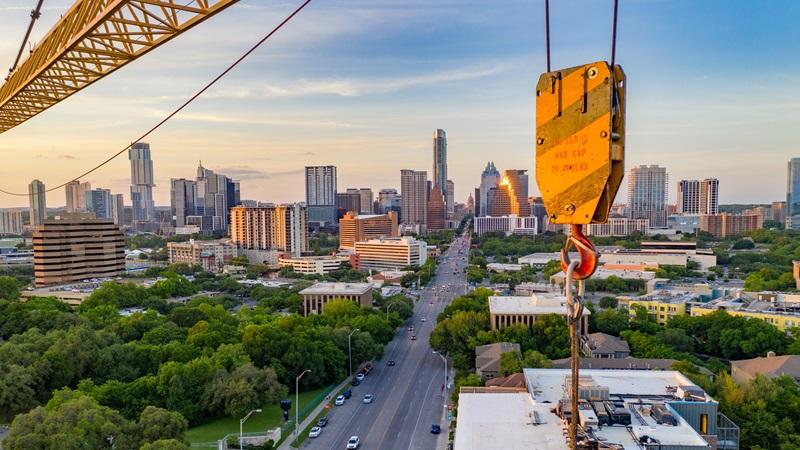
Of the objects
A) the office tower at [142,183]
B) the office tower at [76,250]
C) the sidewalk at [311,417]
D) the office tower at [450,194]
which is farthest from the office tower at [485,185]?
the sidewalk at [311,417]

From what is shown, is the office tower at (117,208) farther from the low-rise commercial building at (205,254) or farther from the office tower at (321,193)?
the low-rise commercial building at (205,254)

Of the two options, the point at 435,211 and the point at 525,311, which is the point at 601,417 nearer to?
the point at 525,311

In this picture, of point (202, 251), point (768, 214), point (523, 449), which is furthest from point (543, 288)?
point (768, 214)

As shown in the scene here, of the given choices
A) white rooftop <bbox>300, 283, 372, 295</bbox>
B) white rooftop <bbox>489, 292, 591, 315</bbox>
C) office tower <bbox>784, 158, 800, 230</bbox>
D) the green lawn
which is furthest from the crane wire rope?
office tower <bbox>784, 158, 800, 230</bbox>

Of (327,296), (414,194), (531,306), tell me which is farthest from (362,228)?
(531,306)

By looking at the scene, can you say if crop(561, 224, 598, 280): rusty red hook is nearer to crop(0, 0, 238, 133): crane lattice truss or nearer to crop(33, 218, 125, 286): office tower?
crop(0, 0, 238, 133): crane lattice truss

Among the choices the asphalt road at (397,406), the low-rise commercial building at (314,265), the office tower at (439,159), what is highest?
the office tower at (439,159)
